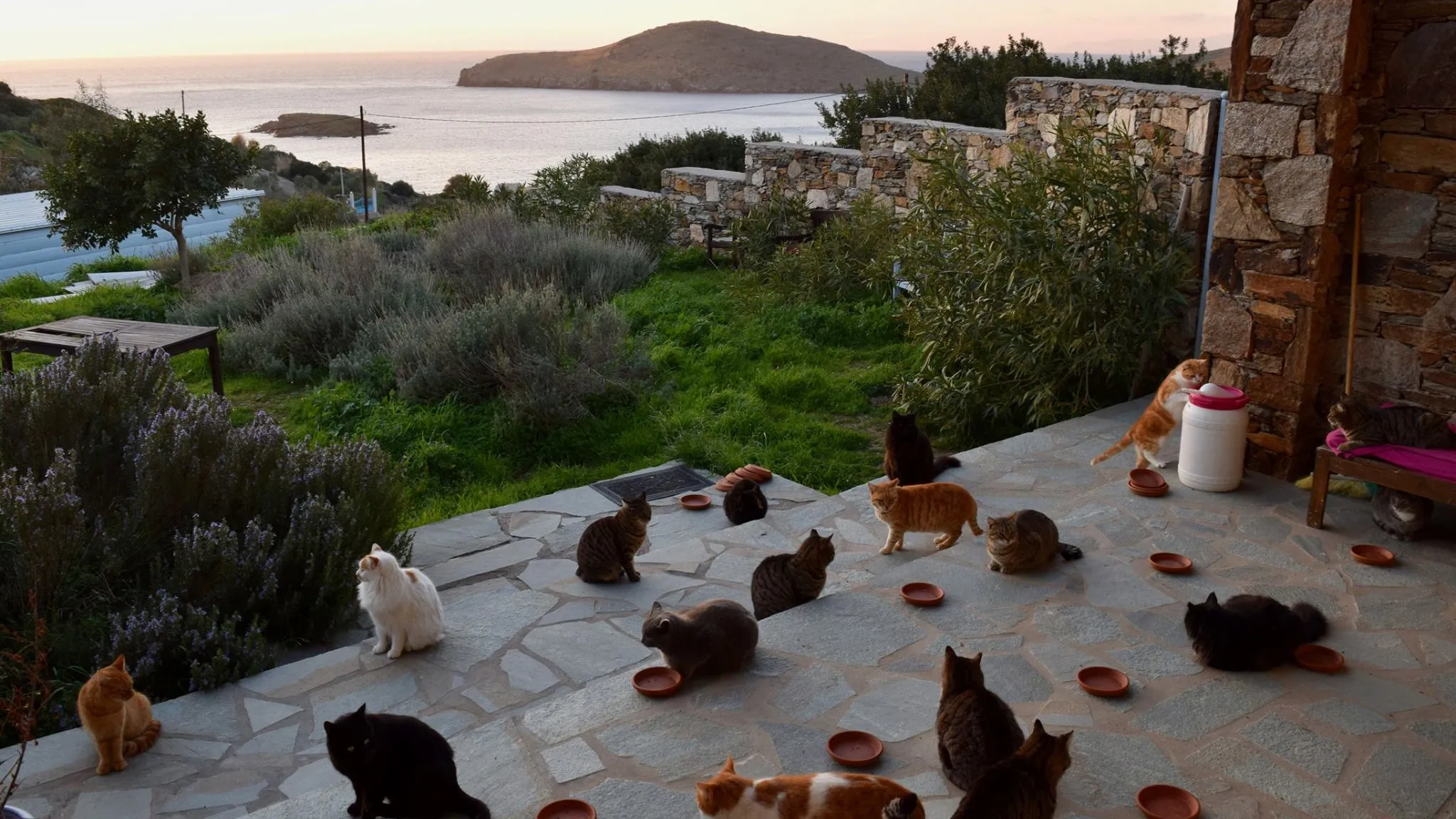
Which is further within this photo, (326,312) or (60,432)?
(326,312)

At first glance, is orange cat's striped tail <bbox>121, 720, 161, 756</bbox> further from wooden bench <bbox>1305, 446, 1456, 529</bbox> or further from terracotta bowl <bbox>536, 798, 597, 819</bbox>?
wooden bench <bbox>1305, 446, 1456, 529</bbox>

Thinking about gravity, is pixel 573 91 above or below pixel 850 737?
above

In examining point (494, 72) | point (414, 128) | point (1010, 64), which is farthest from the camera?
point (494, 72)

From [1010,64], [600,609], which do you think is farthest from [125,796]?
[1010,64]

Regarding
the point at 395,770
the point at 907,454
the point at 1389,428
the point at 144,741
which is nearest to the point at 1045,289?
the point at 907,454

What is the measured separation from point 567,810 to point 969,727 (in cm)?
116

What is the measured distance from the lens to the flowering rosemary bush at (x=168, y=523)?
14.5 ft

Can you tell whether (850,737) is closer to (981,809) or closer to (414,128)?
(981,809)

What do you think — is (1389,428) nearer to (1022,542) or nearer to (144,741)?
(1022,542)

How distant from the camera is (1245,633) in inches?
147

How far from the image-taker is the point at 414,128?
28234 millimetres

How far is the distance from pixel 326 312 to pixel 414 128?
19800 millimetres

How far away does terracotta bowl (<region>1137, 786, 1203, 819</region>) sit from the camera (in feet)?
9.82

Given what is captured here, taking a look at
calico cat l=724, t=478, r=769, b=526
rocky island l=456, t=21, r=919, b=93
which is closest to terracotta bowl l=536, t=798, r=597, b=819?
calico cat l=724, t=478, r=769, b=526
